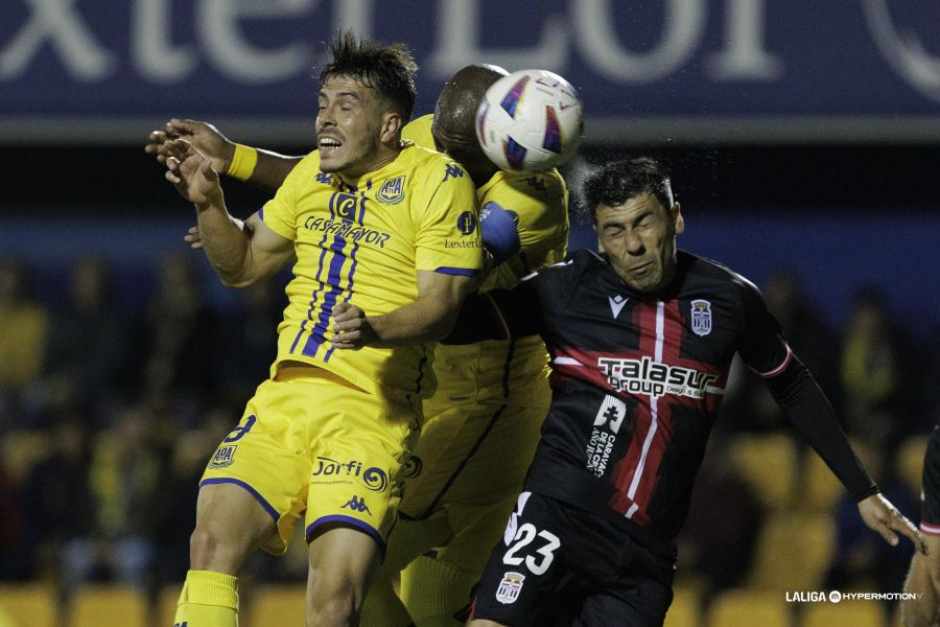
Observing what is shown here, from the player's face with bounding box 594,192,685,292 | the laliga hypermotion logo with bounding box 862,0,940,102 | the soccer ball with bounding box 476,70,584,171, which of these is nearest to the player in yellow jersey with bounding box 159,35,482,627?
the soccer ball with bounding box 476,70,584,171

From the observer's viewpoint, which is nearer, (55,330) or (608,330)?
(608,330)

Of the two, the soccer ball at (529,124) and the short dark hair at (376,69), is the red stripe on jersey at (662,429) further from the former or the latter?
the short dark hair at (376,69)

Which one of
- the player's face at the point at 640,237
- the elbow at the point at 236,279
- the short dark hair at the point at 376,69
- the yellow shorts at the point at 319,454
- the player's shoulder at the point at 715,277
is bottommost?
the yellow shorts at the point at 319,454

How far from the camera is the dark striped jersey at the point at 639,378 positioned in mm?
5266

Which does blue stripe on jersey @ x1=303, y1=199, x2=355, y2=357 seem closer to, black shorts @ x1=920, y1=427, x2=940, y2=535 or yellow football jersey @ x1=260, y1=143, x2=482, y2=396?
yellow football jersey @ x1=260, y1=143, x2=482, y2=396

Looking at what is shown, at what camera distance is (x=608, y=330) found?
5.34 meters

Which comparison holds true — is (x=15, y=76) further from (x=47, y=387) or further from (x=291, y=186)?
(x=291, y=186)

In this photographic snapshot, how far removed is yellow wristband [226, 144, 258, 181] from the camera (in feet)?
19.0

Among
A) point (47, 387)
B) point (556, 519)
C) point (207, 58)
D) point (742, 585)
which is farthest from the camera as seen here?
point (47, 387)

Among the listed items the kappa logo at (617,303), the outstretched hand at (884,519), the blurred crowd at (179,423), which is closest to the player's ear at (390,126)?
the kappa logo at (617,303)

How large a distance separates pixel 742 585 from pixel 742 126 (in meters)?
2.76

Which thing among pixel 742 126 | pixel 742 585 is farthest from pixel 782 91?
pixel 742 585

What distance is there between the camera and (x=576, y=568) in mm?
5234

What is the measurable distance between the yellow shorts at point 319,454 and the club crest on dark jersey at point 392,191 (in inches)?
21.8
